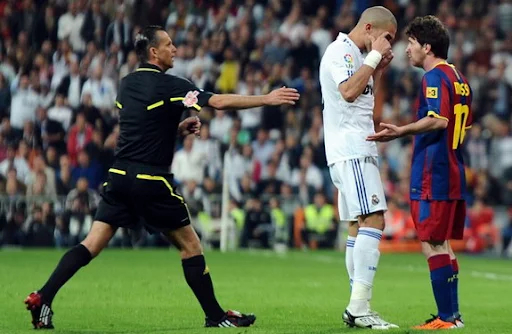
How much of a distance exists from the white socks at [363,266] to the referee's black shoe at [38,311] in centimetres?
231

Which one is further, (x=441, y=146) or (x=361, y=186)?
(x=361, y=186)

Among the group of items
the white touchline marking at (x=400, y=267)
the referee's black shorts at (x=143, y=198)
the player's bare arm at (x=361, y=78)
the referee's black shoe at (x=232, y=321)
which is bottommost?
the white touchline marking at (x=400, y=267)

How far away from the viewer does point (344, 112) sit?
9703 millimetres

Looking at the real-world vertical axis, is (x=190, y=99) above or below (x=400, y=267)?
above

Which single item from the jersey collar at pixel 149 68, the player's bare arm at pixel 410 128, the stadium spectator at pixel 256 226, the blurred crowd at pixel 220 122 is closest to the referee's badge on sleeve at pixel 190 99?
the jersey collar at pixel 149 68

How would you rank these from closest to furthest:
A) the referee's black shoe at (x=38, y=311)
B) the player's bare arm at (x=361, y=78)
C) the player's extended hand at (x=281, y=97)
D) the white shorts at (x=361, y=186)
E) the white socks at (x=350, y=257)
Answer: the player's extended hand at (x=281, y=97) < the referee's black shoe at (x=38, y=311) < the player's bare arm at (x=361, y=78) < the white shorts at (x=361, y=186) < the white socks at (x=350, y=257)

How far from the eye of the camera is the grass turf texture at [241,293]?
388 inches


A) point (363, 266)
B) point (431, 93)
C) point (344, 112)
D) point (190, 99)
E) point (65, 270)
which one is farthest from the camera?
point (344, 112)

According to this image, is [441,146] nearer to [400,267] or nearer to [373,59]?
[373,59]

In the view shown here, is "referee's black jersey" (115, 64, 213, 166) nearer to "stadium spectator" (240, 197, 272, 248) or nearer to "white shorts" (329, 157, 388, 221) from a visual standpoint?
"white shorts" (329, 157, 388, 221)

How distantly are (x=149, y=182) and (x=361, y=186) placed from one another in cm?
167

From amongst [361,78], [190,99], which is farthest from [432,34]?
[190,99]

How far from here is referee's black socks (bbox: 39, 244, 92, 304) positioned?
9258 mm

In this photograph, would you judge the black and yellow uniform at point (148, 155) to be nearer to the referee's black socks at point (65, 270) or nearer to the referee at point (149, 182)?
the referee at point (149, 182)
